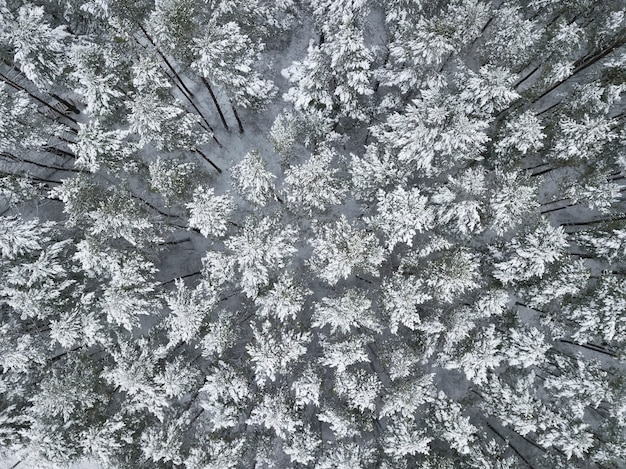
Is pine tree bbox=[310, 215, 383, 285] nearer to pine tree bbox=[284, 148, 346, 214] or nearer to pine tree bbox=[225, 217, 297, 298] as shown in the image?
pine tree bbox=[284, 148, 346, 214]


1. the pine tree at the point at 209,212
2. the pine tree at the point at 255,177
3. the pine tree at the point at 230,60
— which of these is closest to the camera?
the pine tree at the point at 209,212

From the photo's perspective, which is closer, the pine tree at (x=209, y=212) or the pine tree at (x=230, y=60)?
the pine tree at (x=209, y=212)

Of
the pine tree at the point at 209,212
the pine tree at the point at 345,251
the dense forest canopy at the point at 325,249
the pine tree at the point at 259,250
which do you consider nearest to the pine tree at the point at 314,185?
the dense forest canopy at the point at 325,249

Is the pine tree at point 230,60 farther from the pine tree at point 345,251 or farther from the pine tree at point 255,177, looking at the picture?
the pine tree at point 345,251

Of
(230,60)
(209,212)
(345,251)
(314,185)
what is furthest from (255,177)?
(230,60)

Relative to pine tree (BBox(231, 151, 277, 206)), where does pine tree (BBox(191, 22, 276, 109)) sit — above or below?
above

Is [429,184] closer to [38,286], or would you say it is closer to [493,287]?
[493,287]

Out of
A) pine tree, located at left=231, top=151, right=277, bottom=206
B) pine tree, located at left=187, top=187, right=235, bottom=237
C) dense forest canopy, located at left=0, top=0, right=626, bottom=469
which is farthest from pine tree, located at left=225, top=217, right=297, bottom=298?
pine tree, located at left=231, top=151, right=277, bottom=206

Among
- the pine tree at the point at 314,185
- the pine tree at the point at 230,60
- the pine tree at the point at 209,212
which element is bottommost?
the pine tree at the point at 209,212

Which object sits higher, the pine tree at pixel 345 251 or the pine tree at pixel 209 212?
the pine tree at pixel 209 212
